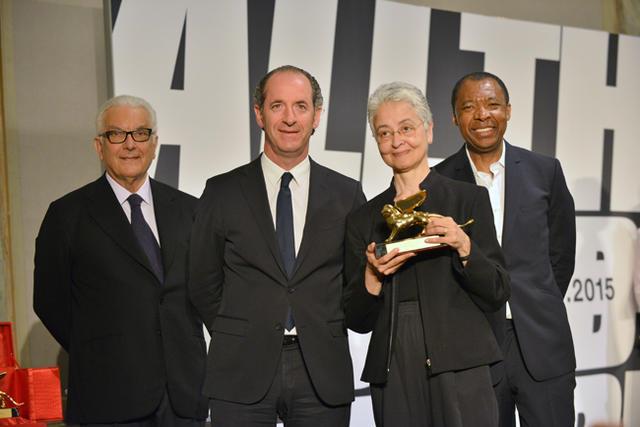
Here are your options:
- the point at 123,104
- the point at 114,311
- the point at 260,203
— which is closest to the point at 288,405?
the point at 260,203

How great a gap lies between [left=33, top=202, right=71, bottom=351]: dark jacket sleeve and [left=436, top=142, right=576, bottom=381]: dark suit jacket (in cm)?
157

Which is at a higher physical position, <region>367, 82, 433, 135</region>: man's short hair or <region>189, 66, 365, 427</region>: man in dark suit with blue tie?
<region>367, 82, 433, 135</region>: man's short hair

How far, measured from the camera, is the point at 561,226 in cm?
369

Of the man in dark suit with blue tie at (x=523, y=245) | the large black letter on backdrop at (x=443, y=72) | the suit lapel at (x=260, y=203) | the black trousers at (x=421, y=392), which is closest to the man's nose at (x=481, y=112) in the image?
the man in dark suit with blue tie at (x=523, y=245)

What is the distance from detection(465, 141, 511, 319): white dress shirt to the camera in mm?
3514

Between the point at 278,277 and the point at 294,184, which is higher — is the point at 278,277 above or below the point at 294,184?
below

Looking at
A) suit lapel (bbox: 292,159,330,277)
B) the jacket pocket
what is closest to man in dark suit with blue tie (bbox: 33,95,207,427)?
the jacket pocket

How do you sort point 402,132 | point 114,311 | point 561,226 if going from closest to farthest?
point 402,132
point 114,311
point 561,226

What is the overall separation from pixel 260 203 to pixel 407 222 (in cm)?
67

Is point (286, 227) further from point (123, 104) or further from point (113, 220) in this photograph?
point (123, 104)

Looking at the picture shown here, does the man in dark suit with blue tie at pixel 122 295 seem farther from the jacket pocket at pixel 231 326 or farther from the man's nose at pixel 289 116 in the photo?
the man's nose at pixel 289 116

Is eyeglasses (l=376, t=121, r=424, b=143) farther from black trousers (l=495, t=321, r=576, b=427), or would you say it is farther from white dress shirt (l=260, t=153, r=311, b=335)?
black trousers (l=495, t=321, r=576, b=427)

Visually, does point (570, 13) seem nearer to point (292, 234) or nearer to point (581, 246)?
point (581, 246)

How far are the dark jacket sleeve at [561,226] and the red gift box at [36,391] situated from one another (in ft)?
7.06
